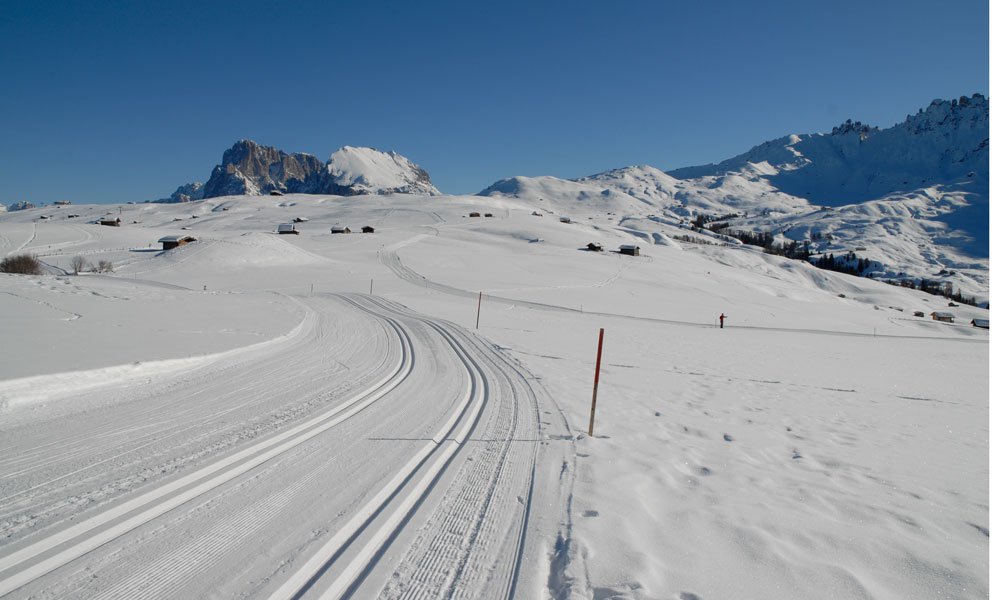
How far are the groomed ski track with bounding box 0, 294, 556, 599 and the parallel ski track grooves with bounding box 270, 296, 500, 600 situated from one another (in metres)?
0.02

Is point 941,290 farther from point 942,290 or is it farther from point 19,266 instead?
point 19,266

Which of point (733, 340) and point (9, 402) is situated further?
point (733, 340)

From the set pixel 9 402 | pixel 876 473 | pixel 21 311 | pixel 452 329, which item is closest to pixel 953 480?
pixel 876 473

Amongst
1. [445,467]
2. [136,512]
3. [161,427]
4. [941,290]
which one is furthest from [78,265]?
[941,290]

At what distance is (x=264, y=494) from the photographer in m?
4.46

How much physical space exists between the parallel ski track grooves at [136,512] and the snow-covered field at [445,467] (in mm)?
21

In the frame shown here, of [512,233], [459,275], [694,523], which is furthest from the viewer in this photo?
[512,233]

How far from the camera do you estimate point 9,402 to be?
610 centimetres

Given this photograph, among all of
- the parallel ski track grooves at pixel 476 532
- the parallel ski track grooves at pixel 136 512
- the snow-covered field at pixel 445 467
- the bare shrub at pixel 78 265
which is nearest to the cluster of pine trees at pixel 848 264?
the snow-covered field at pixel 445 467

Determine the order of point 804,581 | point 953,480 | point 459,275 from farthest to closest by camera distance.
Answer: point 459,275
point 953,480
point 804,581

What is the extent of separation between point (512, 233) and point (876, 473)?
83254mm

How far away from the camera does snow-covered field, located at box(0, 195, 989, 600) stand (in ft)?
11.5

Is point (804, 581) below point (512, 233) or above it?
below

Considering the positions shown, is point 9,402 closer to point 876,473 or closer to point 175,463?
point 175,463
